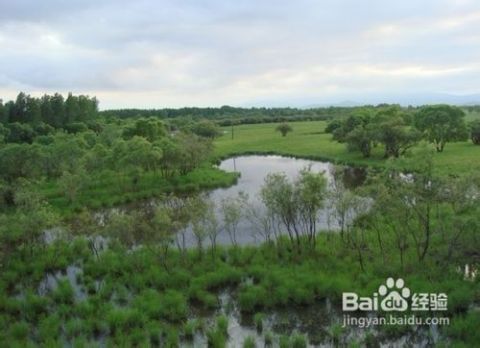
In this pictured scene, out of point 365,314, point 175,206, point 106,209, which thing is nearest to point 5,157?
point 106,209

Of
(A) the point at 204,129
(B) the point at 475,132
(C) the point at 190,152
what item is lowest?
(C) the point at 190,152

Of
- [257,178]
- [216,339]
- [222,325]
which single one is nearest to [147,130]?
[257,178]

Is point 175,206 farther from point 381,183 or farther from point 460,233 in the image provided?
point 460,233

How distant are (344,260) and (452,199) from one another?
716 centimetres

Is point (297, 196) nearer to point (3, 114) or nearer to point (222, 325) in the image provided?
point (222, 325)

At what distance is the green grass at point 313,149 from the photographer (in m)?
63.1

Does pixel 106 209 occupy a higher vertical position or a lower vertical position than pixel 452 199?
lower

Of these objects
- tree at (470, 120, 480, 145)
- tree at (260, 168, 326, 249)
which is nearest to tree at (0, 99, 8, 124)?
tree at (260, 168, 326, 249)

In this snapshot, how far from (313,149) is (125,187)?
45.0 metres

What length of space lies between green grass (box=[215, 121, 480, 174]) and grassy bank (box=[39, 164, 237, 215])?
22778mm

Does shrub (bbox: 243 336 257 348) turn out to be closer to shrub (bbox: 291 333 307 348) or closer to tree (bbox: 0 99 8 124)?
shrub (bbox: 291 333 307 348)

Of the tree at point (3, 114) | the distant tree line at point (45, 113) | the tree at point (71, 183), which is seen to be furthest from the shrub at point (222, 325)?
the tree at point (3, 114)

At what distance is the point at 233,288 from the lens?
86.7 feet

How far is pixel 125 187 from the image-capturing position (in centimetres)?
5625
